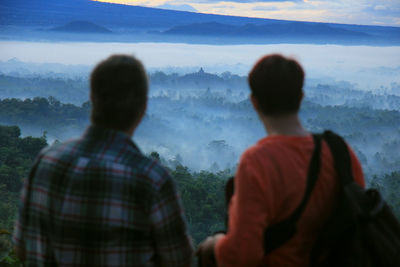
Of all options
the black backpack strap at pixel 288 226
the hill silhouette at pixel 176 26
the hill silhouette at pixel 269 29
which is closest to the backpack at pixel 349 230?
the black backpack strap at pixel 288 226

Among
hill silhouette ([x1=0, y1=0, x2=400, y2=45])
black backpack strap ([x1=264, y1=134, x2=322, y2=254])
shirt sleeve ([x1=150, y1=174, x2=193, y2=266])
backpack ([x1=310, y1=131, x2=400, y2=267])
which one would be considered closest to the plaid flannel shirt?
shirt sleeve ([x1=150, y1=174, x2=193, y2=266])

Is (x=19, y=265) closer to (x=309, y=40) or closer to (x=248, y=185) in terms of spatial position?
(x=248, y=185)

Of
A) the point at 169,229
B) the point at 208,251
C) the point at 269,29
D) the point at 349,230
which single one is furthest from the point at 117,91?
the point at 269,29

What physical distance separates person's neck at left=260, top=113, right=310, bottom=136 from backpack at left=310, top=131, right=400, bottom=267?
0.49 ft

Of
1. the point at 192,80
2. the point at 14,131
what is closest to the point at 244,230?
the point at 14,131

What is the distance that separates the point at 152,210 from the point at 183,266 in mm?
233

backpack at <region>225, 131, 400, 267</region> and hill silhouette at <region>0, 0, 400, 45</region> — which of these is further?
hill silhouette at <region>0, 0, 400, 45</region>

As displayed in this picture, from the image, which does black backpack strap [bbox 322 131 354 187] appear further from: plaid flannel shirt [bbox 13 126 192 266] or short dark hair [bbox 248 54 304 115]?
plaid flannel shirt [bbox 13 126 192 266]

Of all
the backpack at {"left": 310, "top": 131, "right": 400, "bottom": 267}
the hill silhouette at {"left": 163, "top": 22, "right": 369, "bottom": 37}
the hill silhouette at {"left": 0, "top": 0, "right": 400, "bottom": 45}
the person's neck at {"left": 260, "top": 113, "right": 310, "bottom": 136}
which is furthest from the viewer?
the hill silhouette at {"left": 163, "top": 22, "right": 369, "bottom": 37}

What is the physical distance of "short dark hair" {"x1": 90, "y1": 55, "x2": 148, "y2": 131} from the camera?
106cm

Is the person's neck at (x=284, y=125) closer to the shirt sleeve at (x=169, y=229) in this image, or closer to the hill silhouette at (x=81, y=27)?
the shirt sleeve at (x=169, y=229)

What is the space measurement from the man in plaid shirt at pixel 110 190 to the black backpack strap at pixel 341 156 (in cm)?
48

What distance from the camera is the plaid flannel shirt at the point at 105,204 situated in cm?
107

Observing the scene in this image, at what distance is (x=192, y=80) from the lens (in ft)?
107
